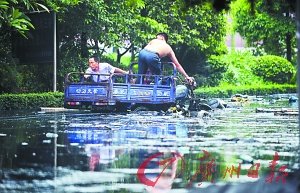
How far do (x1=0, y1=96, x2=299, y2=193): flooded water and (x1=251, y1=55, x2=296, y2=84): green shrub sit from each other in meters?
21.4

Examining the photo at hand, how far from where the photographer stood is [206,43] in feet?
103

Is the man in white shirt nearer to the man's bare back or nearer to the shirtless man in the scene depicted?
the shirtless man

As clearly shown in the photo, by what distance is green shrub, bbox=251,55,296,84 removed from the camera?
36.1 metres

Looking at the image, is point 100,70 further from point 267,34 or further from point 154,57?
point 267,34

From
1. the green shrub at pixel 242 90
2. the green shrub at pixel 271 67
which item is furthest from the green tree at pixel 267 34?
the green shrub at pixel 242 90

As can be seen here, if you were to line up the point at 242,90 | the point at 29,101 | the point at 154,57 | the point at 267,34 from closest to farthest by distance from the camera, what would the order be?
1. the point at 154,57
2. the point at 29,101
3. the point at 242,90
4. the point at 267,34

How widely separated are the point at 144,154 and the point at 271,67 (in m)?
28.1

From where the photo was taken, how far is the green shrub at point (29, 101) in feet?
65.7

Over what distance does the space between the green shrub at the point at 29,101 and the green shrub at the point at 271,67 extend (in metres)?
16.6

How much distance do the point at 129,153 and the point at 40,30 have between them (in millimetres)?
14426

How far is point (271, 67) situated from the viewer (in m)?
36.1

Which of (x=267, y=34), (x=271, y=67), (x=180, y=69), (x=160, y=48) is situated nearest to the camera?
(x=180, y=69)

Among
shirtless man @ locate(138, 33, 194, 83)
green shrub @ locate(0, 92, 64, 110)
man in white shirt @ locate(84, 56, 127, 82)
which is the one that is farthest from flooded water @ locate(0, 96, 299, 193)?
green shrub @ locate(0, 92, 64, 110)

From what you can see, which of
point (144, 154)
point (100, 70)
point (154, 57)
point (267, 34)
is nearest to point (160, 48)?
point (154, 57)
